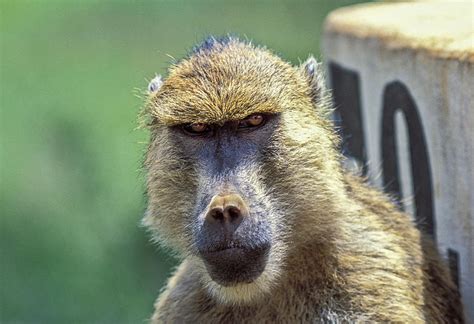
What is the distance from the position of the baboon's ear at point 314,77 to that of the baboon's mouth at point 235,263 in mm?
1000

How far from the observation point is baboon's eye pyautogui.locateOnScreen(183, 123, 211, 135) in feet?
17.1

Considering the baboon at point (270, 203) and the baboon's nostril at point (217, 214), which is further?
the baboon at point (270, 203)

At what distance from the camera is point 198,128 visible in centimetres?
521

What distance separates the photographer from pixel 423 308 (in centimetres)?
530

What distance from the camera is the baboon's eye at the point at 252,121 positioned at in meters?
5.20

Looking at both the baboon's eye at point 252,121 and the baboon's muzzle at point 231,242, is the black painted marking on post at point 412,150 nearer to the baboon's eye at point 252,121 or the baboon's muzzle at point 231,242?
the baboon's eye at point 252,121

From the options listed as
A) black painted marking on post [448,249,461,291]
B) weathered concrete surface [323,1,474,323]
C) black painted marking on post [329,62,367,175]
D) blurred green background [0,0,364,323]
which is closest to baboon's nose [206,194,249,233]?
weathered concrete surface [323,1,474,323]

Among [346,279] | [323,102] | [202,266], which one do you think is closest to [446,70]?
[323,102]

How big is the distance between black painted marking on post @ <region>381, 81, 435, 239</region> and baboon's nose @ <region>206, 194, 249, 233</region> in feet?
4.73

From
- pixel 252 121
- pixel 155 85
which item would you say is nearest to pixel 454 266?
pixel 252 121

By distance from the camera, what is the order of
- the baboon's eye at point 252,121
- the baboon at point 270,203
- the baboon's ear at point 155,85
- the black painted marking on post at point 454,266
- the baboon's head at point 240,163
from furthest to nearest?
the black painted marking on post at point 454,266, the baboon's ear at point 155,85, the baboon's eye at point 252,121, the baboon at point 270,203, the baboon's head at point 240,163

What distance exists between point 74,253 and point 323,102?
573cm

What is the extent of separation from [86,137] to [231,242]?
7.48 meters

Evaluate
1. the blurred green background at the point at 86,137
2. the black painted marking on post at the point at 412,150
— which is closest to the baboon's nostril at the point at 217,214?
the black painted marking on post at the point at 412,150
